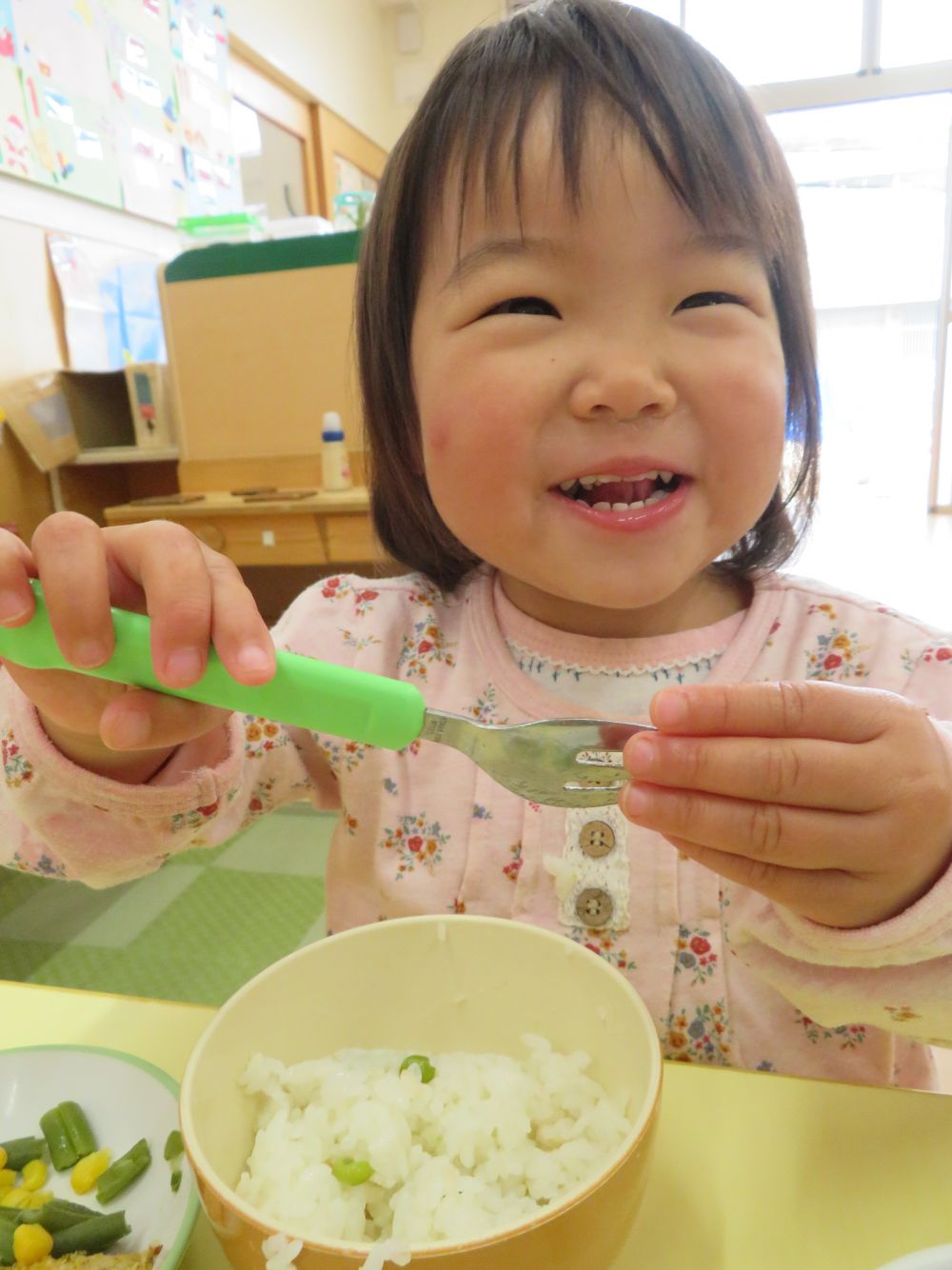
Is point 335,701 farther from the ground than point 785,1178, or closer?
farther from the ground

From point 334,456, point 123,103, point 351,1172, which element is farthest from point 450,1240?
point 123,103

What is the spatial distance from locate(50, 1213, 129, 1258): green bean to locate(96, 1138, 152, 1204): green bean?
2 centimetres

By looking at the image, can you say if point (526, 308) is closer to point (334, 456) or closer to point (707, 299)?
point (707, 299)

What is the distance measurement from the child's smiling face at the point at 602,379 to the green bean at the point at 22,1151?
457 mm

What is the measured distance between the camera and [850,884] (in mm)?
426

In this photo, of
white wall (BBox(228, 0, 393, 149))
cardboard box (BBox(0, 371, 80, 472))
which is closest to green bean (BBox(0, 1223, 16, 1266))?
cardboard box (BBox(0, 371, 80, 472))

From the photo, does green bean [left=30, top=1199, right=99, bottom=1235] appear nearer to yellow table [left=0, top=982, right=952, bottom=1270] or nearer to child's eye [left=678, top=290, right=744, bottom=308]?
yellow table [left=0, top=982, right=952, bottom=1270]

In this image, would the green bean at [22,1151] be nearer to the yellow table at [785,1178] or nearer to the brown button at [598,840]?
the yellow table at [785,1178]

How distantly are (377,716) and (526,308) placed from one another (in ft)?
1.18

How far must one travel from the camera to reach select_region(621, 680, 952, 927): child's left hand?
1.22 ft

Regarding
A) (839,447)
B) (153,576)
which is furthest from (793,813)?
(839,447)

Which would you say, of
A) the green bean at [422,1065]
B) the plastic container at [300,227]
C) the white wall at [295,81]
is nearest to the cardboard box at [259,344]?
the plastic container at [300,227]

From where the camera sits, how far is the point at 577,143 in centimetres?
58

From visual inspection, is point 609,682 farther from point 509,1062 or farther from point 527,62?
point 527,62
